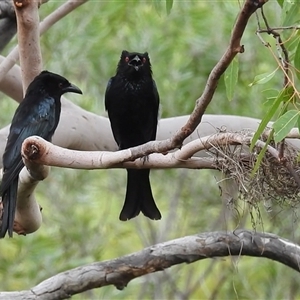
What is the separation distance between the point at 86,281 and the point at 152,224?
11.1 ft

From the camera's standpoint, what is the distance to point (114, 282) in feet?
14.0

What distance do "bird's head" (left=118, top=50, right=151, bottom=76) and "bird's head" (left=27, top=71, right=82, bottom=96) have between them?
0.33m

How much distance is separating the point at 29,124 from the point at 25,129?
5 cm

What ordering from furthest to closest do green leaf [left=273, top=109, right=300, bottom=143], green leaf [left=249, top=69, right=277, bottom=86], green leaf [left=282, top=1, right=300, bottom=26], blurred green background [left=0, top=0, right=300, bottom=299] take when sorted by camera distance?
blurred green background [left=0, top=0, right=300, bottom=299] < green leaf [left=282, top=1, right=300, bottom=26] < green leaf [left=249, top=69, right=277, bottom=86] < green leaf [left=273, top=109, right=300, bottom=143]

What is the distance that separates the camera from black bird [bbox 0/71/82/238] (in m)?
3.96

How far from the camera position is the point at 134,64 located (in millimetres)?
4688

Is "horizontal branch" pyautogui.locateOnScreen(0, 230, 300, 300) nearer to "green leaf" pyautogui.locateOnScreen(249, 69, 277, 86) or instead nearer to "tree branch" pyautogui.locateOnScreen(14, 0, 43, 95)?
"tree branch" pyautogui.locateOnScreen(14, 0, 43, 95)

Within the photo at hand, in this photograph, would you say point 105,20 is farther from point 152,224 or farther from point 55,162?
point 55,162

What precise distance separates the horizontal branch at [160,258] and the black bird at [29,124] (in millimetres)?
447

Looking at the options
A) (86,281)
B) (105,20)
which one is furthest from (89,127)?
(105,20)

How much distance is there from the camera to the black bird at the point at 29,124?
13.0ft

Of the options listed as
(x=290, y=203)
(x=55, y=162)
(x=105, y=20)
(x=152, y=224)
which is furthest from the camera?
(x=152, y=224)

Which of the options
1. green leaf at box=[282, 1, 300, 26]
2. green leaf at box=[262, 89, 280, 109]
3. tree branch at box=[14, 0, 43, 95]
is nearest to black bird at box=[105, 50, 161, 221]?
tree branch at box=[14, 0, 43, 95]

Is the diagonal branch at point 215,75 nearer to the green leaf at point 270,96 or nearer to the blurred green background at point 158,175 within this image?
the green leaf at point 270,96
